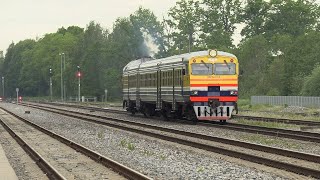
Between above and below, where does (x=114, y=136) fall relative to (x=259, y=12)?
below

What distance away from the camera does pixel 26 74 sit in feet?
486

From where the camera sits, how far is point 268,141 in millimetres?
18375

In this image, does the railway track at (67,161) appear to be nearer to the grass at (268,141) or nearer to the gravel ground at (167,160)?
the gravel ground at (167,160)

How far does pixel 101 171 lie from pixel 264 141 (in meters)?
7.46

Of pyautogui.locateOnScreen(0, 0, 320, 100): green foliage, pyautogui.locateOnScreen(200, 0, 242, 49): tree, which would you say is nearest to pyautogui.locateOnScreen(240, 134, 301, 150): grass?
pyautogui.locateOnScreen(0, 0, 320, 100): green foliage

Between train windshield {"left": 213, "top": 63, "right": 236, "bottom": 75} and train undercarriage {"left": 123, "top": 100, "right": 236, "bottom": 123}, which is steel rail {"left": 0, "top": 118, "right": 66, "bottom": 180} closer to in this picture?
train undercarriage {"left": 123, "top": 100, "right": 236, "bottom": 123}

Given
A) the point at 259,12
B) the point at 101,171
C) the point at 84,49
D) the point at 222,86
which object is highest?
the point at 259,12

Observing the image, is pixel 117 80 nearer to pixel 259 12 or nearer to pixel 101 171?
pixel 259 12

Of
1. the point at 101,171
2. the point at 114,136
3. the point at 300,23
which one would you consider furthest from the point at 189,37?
the point at 101,171

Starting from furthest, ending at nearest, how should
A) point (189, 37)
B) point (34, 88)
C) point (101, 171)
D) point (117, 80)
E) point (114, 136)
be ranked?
1. point (34, 88)
2. point (189, 37)
3. point (117, 80)
4. point (114, 136)
5. point (101, 171)

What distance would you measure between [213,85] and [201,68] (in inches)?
39.0

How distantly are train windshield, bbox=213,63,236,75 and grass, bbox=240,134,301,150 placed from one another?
7119 millimetres

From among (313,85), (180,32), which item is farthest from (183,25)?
(313,85)

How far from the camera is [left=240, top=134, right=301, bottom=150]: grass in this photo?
1712 centimetres
